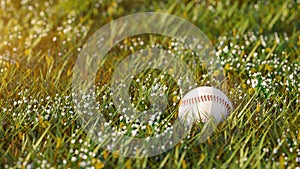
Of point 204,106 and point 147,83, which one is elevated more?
point 147,83

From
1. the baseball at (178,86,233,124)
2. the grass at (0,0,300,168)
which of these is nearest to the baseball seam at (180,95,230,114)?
the baseball at (178,86,233,124)

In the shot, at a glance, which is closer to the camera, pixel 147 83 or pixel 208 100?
pixel 208 100

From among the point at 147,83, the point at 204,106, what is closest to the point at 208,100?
the point at 204,106

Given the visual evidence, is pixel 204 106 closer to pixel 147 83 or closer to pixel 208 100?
pixel 208 100

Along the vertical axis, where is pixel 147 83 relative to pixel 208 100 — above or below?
above

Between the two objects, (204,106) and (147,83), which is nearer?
(204,106)

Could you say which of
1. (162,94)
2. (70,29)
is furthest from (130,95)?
(70,29)

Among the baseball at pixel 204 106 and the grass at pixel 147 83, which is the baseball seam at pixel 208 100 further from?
the grass at pixel 147 83
